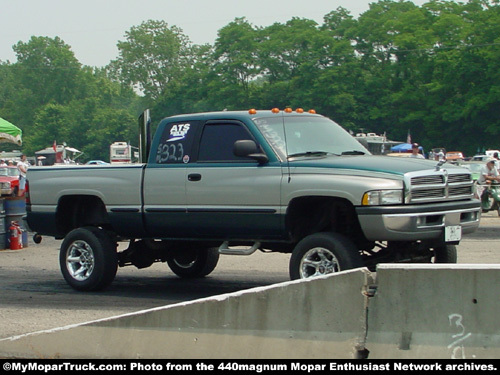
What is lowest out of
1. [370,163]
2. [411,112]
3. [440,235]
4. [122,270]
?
[122,270]

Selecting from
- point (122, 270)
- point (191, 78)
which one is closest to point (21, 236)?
point (122, 270)

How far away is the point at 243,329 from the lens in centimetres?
655

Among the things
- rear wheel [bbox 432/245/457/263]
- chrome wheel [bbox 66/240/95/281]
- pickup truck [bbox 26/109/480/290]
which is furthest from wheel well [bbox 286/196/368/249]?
chrome wheel [bbox 66/240/95/281]

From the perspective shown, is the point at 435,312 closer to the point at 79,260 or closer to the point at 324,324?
the point at 324,324

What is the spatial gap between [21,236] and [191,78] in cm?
8169

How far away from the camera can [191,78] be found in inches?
3814

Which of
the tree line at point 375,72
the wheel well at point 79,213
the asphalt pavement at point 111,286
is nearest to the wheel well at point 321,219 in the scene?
the asphalt pavement at point 111,286

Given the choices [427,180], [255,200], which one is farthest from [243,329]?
[427,180]

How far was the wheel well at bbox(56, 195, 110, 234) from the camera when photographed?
10.8 meters

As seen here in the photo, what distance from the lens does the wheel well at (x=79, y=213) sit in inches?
424

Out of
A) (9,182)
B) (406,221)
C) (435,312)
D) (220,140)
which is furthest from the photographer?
(9,182)

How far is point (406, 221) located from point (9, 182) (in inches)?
551

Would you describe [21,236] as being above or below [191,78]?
below

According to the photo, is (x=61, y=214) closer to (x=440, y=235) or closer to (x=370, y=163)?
(x=370, y=163)
